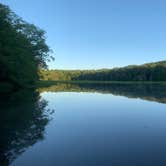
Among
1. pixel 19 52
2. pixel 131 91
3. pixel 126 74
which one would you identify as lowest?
pixel 126 74

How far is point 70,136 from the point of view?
37.0 feet

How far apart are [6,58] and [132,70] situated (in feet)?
442

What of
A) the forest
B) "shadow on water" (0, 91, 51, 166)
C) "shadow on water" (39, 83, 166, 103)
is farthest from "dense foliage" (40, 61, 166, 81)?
"shadow on water" (0, 91, 51, 166)


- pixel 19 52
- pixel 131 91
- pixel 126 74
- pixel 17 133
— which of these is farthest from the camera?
pixel 126 74

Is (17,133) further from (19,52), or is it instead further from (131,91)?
(131,91)

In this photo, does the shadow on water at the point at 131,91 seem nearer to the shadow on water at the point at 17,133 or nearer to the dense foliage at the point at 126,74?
the shadow on water at the point at 17,133

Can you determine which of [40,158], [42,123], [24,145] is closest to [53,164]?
[40,158]

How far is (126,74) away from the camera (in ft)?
536

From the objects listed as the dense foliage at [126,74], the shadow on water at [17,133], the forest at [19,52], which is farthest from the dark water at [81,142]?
the dense foliage at [126,74]

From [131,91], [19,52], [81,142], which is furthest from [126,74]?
[81,142]

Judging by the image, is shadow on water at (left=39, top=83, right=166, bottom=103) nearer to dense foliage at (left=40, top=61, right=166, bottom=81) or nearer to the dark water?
the dark water

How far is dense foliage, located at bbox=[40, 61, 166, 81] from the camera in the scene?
151000 mm

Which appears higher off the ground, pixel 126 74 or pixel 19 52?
pixel 19 52

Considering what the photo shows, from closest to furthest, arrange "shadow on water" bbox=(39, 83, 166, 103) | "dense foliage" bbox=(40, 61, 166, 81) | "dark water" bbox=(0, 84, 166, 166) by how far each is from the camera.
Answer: "dark water" bbox=(0, 84, 166, 166) → "shadow on water" bbox=(39, 83, 166, 103) → "dense foliage" bbox=(40, 61, 166, 81)
